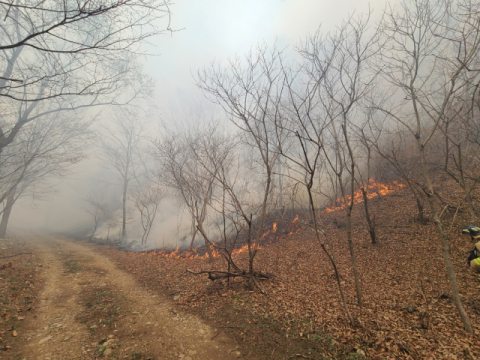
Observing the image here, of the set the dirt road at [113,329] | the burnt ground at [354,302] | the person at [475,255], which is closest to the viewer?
the burnt ground at [354,302]

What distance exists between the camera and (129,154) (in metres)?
24.2

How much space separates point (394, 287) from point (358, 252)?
9.94 feet

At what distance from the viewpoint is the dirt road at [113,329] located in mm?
3736

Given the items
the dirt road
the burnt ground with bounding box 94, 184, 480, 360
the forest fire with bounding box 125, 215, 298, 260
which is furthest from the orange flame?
the dirt road

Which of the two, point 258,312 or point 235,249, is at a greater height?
point 235,249

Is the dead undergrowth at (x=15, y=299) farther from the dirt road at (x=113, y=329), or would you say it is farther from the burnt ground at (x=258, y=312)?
the dirt road at (x=113, y=329)

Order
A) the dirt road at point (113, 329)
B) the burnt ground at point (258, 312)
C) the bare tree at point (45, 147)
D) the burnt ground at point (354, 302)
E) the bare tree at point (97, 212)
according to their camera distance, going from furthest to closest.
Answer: the bare tree at point (97, 212), the bare tree at point (45, 147), the dirt road at point (113, 329), the burnt ground at point (258, 312), the burnt ground at point (354, 302)

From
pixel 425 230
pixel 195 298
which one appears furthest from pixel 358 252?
pixel 195 298

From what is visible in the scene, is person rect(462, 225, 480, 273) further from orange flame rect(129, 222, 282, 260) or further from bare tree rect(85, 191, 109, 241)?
bare tree rect(85, 191, 109, 241)

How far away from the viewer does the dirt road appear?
374 cm

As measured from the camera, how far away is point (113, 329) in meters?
4.42

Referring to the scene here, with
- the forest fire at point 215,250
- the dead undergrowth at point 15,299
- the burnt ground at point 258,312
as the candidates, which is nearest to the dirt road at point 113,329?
the burnt ground at point 258,312

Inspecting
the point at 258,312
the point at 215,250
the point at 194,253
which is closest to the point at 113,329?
the point at 258,312

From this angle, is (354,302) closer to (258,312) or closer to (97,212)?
(258,312)
